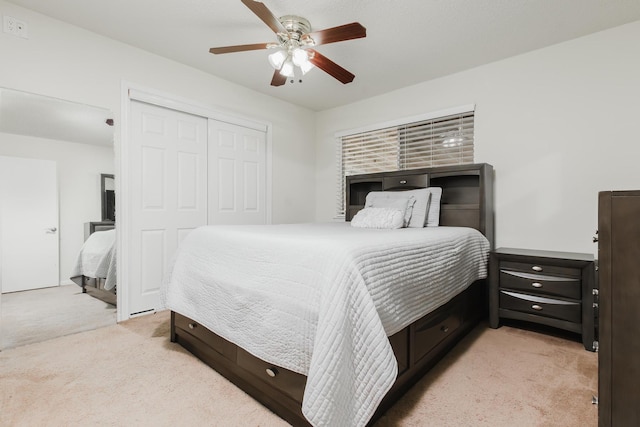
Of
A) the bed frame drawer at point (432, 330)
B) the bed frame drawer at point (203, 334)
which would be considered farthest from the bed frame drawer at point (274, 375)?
the bed frame drawer at point (432, 330)

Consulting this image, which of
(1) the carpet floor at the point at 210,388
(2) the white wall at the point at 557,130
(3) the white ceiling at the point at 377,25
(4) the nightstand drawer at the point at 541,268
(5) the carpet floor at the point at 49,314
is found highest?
(3) the white ceiling at the point at 377,25

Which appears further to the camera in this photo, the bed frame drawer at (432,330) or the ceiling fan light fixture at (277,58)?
the ceiling fan light fixture at (277,58)

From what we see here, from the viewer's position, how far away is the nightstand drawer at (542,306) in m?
2.24

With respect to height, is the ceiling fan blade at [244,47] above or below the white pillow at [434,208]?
above

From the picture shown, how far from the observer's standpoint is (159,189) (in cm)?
303

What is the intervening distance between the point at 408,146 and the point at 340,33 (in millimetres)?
2029

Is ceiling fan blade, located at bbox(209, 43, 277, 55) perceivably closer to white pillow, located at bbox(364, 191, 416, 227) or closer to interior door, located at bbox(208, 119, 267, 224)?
interior door, located at bbox(208, 119, 267, 224)

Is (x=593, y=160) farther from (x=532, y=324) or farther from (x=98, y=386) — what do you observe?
(x=98, y=386)

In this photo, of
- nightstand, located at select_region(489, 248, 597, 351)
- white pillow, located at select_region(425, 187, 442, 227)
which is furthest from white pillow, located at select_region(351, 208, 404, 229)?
nightstand, located at select_region(489, 248, 597, 351)

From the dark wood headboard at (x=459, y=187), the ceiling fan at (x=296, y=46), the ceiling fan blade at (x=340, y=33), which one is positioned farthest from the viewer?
the dark wood headboard at (x=459, y=187)

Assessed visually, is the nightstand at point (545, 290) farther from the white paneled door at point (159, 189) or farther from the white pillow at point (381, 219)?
the white paneled door at point (159, 189)

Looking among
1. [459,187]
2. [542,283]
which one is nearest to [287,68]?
[459,187]

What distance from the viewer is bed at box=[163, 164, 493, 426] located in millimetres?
1144

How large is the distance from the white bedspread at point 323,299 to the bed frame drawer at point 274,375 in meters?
0.08
